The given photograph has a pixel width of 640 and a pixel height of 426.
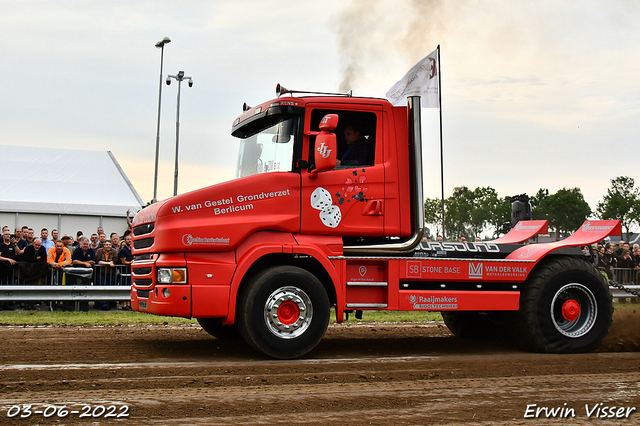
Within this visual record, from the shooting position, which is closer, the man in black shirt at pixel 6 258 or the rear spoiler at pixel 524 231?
the rear spoiler at pixel 524 231

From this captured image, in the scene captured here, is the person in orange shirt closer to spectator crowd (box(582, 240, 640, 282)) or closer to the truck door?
the truck door

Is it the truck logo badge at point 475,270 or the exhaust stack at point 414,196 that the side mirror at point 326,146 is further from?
the truck logo badge at point 475,270

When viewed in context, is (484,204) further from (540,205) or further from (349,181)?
(349,181)

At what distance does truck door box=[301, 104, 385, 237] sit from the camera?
26.5ft

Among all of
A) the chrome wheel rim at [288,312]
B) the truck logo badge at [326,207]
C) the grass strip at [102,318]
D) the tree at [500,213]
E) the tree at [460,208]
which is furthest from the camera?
the tree at [460,208]

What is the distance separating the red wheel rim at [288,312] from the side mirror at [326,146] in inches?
62.6

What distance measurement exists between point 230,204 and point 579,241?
481 cm

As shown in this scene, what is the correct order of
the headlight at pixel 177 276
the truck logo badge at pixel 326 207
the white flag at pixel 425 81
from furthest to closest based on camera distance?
the white flag at pixel 425 81 < the truck logo badge at pixel 326 207 < the headlight at pixel 177 276

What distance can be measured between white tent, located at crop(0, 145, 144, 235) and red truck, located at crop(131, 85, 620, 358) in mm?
17261

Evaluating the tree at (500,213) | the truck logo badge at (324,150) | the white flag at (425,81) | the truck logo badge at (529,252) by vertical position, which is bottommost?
the truck logo badge at (529,252)

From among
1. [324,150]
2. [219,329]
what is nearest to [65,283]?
[219,329]

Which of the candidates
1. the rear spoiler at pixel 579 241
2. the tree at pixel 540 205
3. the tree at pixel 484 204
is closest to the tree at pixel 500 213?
the tree at pixel 484 204

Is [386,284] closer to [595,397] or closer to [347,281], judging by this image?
[347,281]

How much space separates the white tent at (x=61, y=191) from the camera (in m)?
24.2
